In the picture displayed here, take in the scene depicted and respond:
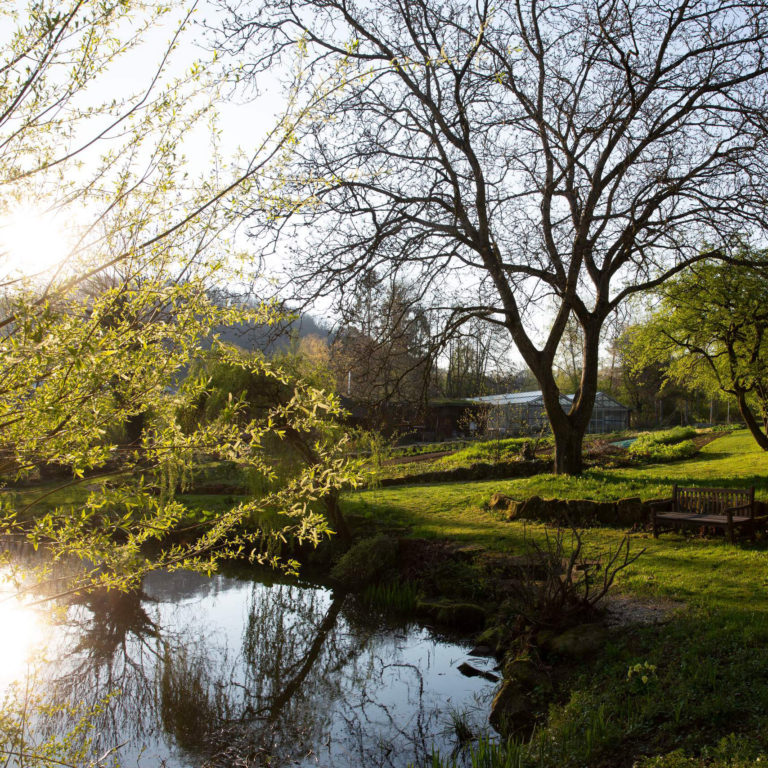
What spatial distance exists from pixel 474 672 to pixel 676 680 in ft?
8.15

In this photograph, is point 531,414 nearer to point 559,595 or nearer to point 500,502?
point 500,502

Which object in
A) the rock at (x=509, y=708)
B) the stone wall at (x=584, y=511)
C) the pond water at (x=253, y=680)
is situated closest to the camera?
the rock at (x=509, y=708)

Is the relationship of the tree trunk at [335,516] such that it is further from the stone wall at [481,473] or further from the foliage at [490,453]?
the foliage at [490,453]

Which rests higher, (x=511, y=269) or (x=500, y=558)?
(x=511, y=269)

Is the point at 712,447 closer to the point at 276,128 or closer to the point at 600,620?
the point at 600,620

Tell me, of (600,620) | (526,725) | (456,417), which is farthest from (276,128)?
(456,417)

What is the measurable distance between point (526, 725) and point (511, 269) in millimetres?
7863

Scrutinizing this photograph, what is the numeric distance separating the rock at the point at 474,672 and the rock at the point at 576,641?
726mm

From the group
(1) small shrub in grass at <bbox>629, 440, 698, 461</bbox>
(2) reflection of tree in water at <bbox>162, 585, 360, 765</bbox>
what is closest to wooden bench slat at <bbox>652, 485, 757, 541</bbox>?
(2) reflection of tree in water at <bbox>162, 585, 360, 765</bbox>

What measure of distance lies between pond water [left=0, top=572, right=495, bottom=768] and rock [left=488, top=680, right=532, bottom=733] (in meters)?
0.22

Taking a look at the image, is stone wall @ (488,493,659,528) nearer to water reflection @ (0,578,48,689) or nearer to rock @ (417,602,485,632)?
rock @ (417,602,485,632)

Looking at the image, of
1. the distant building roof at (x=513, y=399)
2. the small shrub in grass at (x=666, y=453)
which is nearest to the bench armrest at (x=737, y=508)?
the small shrub in grass at (x=666, y=453)

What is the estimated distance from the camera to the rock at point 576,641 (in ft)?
18.9

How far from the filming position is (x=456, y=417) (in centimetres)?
3744
